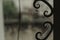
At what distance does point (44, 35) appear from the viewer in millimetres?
907

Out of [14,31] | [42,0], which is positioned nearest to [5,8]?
[14,31]

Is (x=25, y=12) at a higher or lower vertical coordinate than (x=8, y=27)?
higher

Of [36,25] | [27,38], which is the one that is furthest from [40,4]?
[27,38]

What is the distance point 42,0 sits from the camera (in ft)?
2.90

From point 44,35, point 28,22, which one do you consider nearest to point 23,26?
point 28,22

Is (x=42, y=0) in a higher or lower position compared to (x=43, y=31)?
higher

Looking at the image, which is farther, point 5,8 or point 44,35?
point 5,8

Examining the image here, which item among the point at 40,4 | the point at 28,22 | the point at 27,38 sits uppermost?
the point at 40,4

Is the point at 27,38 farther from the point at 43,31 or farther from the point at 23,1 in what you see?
the point at 23,1

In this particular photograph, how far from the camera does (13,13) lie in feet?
3.23

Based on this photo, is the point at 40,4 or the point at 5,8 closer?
the point at 40,4

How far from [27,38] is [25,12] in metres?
0.18

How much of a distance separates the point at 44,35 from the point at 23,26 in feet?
0.52

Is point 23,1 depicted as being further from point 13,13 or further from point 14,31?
point 14,31
